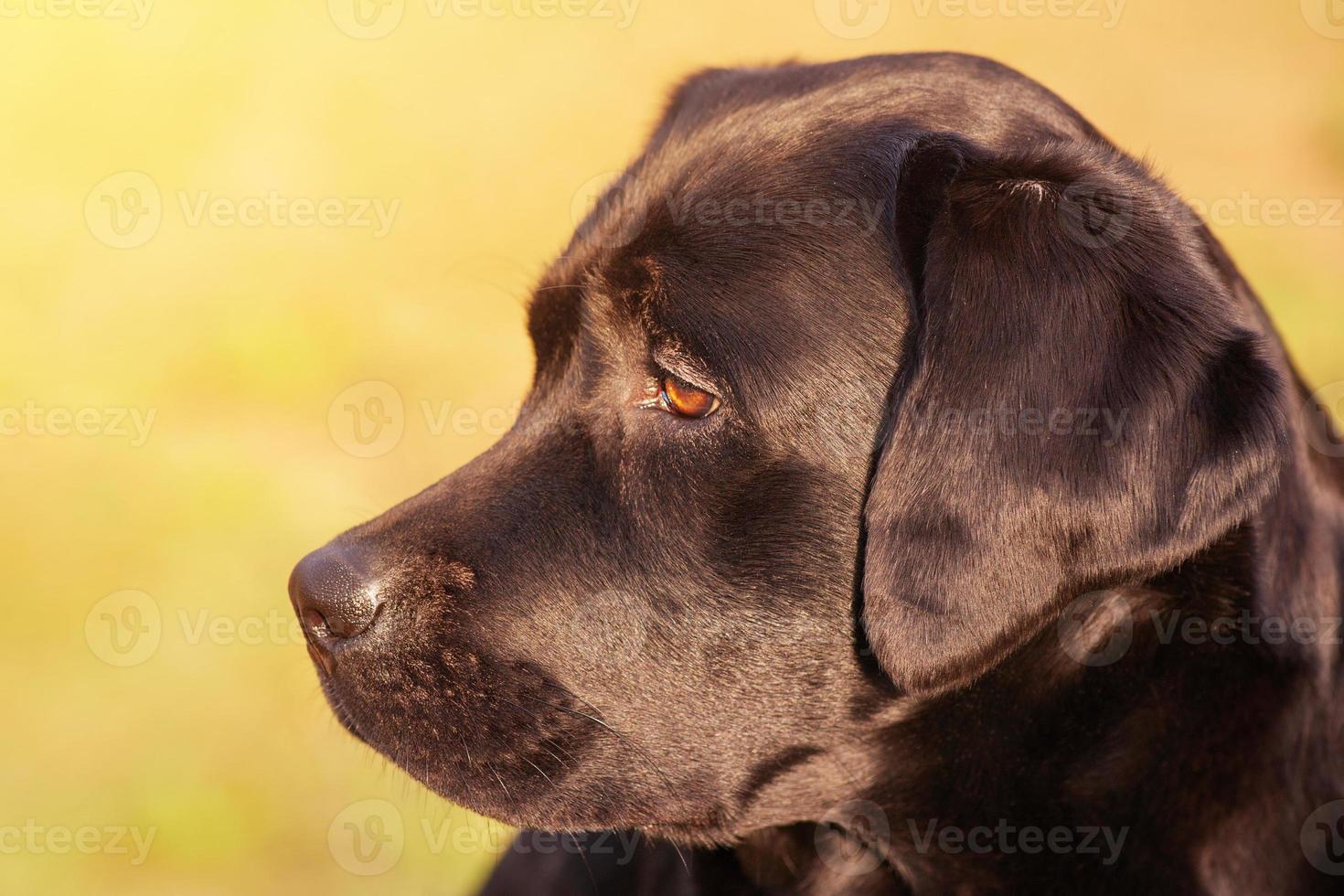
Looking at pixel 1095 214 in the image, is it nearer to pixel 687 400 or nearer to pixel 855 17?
pixel 687 400

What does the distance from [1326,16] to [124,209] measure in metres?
9.97

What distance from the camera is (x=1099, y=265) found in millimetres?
2375

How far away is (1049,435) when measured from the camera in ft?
7.59

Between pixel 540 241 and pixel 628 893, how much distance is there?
6.19 m

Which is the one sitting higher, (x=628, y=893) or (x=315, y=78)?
(x=315, y=78)

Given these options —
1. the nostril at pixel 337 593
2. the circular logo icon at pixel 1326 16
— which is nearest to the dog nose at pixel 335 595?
the nostril at pixel 337 593

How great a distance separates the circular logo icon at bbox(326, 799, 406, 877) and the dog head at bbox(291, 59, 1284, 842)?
244 cm

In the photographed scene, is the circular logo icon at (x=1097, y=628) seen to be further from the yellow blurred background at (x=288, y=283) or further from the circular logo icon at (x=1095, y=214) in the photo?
the yellow blurred background at (x=288, y=283)

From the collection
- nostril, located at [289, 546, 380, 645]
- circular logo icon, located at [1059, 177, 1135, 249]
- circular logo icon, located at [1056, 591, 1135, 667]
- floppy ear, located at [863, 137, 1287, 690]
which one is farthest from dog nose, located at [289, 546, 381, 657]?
circular logo icon, located at [1059, 177, 1135, 249]

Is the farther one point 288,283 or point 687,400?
point 288,283

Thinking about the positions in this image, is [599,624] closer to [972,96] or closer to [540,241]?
[972,96]

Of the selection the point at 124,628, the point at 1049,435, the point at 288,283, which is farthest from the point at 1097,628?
the point at 288,283

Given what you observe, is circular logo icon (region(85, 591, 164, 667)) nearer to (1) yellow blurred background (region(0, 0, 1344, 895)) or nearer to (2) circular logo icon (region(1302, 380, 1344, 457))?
(1) yellow blurred background (region(0, 0, 1344, 895))

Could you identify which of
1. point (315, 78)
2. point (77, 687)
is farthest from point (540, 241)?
point (77, 687)
